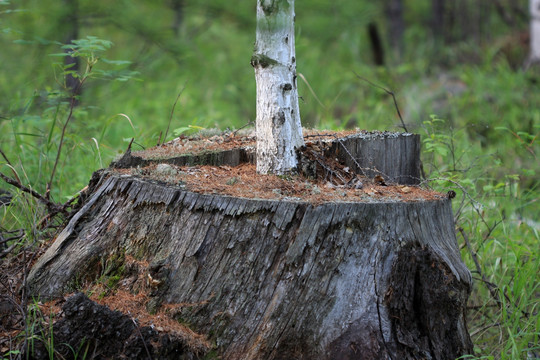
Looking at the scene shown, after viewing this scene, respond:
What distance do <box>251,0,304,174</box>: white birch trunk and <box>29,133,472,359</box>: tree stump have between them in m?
0.47

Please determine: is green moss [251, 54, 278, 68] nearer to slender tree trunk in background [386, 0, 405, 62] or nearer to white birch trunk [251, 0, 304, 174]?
white birch trunk [251, 0, 304, 174]

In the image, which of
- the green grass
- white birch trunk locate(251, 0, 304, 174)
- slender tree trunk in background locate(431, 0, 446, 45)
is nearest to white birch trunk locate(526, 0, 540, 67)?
the green grass

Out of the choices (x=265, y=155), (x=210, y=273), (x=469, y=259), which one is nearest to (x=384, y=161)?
(x=265, y=155)

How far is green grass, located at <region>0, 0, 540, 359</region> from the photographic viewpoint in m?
2.03

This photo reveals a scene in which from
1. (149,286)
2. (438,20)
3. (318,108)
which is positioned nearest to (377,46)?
(438,20)

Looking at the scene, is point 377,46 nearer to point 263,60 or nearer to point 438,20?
point 438,20

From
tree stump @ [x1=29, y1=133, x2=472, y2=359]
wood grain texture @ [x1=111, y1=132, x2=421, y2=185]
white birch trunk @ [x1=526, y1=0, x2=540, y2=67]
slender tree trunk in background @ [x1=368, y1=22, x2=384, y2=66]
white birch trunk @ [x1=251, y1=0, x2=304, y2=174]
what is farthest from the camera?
slender tree trunk in background @ [x1=368, y1=22, x2=384, y2=66]

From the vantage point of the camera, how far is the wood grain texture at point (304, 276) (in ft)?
7.02

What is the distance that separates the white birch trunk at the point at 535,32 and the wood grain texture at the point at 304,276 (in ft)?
23.8

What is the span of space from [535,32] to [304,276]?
812 centimetres

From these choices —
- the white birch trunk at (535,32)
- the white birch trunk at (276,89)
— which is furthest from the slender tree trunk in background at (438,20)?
the white birch trunk at (276,89)

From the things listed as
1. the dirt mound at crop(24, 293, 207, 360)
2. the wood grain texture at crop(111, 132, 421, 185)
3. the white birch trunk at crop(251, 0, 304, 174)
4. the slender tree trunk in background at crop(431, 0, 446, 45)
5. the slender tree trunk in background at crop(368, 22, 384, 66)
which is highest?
the slender tree trunk in background at crop(431, 0, 446, 45)

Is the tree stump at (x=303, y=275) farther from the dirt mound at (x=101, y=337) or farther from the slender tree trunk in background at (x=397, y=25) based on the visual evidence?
the slender tree trunk in background at (x=397, y=25)

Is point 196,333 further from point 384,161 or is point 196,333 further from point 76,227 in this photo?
point 384,161
